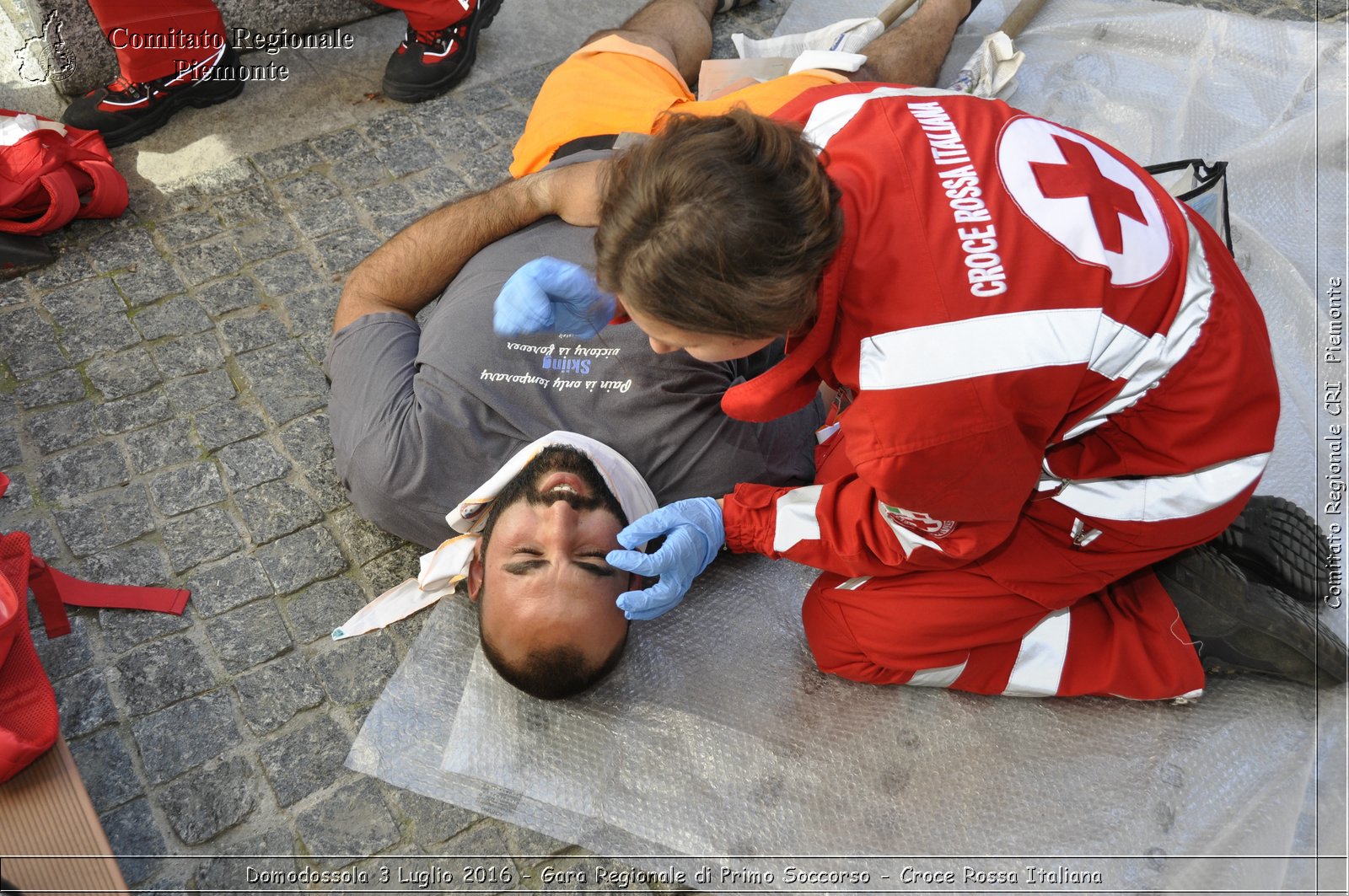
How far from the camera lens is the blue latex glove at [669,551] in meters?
2.18

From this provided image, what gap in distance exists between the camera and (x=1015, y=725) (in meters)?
2.33

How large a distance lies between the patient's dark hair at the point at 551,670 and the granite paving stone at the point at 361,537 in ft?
1.36

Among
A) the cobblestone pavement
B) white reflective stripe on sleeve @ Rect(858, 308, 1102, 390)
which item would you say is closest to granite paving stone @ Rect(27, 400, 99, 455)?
the cobblestone pavement

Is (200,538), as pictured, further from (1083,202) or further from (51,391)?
(1083,202)

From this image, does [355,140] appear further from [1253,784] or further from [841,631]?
[1253,784]

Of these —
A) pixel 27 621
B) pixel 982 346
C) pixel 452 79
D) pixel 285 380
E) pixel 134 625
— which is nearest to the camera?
pixel 982 346

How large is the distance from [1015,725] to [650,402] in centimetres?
112

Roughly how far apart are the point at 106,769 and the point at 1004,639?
6.46 feet

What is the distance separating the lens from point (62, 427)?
2668mm

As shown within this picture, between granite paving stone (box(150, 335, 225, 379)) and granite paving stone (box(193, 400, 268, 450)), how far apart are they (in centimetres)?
15

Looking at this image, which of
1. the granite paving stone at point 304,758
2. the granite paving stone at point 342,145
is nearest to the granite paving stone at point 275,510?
the granite paving stone at point 304,758

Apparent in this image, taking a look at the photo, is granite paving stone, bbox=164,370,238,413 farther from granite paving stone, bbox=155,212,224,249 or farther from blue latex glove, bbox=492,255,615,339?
blue latex glove, bbox=492,255,615,339

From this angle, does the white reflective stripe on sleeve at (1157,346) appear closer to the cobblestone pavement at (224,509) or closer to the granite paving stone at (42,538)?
the cobblestone pavement at (224,509)

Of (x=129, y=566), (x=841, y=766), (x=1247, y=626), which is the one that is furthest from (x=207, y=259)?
(x=1247, y=626)
